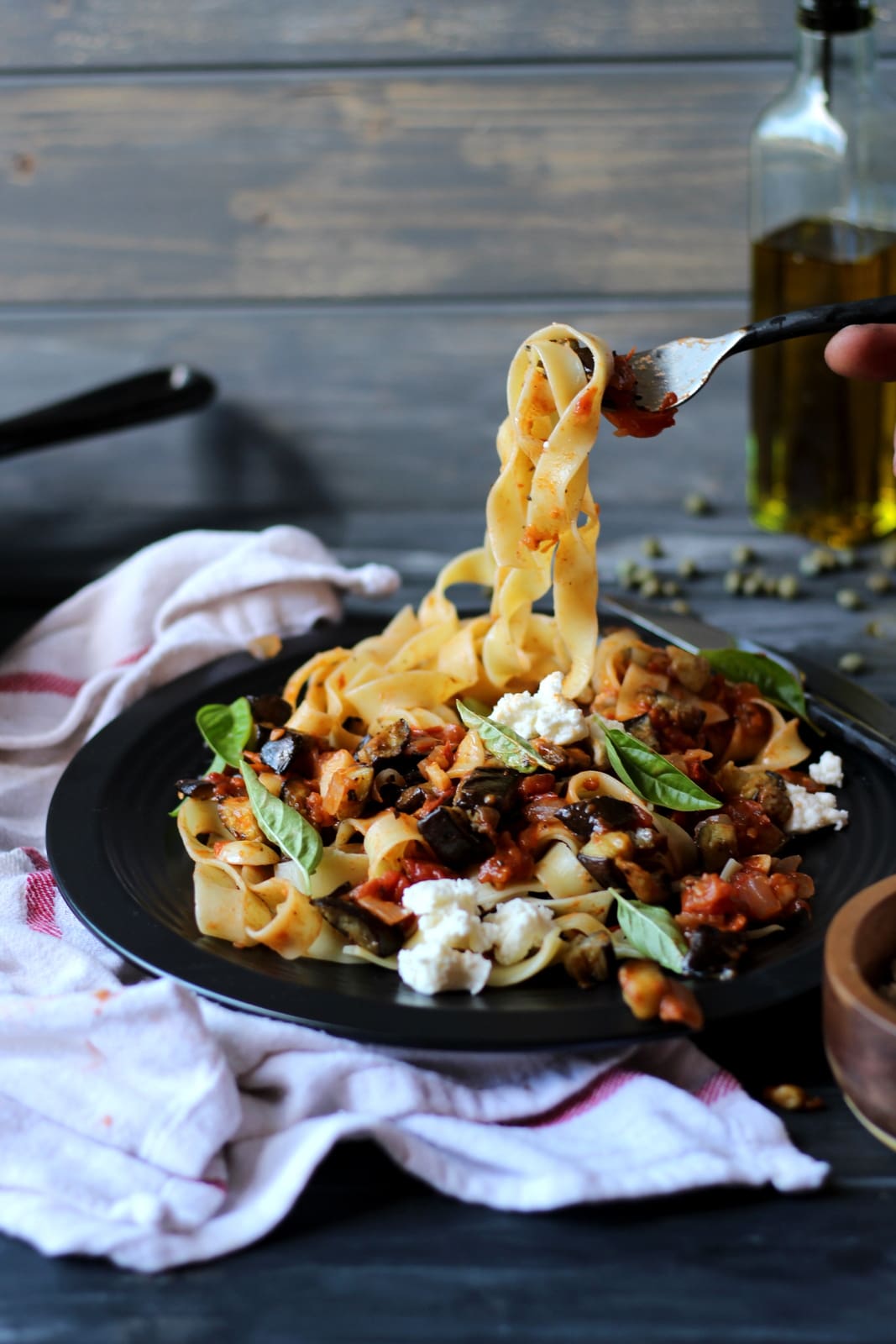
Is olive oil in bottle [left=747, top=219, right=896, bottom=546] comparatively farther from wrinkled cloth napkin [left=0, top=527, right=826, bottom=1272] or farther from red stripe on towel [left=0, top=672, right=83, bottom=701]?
wrinkled cloth napkin [left=0, top=527, right=826, bottom=1272]

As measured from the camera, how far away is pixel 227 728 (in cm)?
297

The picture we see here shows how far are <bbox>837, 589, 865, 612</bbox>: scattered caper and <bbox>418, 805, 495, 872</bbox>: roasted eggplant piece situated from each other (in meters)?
1.85

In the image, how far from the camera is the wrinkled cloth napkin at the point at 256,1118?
1.97m

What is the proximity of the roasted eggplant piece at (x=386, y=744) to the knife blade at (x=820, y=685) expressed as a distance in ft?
2.48

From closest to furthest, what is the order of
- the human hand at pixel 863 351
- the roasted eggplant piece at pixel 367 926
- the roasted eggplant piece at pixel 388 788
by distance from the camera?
the roasted eggplant piece at pixel 367 926 → the roasted eggplant piece at pixel 388 788 → the human hand at pixel 863 351

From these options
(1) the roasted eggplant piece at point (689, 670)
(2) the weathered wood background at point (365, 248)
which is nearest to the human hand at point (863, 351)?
(1) the roasted eggplant piece at point (689, 670)

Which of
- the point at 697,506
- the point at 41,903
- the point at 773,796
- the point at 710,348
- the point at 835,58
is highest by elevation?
the point at 835,58

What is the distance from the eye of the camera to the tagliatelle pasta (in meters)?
2.33

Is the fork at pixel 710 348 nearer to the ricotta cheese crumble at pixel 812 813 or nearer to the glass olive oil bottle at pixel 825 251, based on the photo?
the ricotta cheese crumble at pixel 812 813

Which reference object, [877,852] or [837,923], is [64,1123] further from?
[877,852]

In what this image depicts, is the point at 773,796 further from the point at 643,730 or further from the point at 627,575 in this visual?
the point at 627,575

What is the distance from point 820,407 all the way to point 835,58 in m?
0.91

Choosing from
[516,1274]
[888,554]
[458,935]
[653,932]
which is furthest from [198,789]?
[888,554]

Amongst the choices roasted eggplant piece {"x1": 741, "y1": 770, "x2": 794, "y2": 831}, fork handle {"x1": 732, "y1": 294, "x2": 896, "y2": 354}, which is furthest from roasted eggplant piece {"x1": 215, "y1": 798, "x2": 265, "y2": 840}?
fork handle {"x1": 732, "y1": 294, "x2": 896, "y2": 354}
